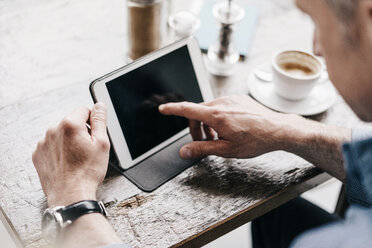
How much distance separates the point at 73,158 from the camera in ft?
2.44

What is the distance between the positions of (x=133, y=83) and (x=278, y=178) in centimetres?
36

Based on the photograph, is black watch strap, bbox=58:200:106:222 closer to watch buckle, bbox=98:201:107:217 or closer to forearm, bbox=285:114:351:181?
watch buckle, bbox=98:201:107:217

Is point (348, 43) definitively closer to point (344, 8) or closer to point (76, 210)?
point (344, 8)

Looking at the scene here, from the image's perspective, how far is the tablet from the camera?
2.68 ft

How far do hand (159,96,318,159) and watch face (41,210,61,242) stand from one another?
0.96 ft

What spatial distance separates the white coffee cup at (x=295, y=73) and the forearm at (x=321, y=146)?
149mm

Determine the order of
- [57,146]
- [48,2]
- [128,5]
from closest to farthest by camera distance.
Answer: [57,146] → [128,5] → [48,2]

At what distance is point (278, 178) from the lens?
864mm

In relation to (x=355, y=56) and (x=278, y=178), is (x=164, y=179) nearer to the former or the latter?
(x=278, y=178)

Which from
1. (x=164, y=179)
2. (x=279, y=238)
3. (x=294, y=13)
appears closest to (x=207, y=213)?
(x=164, y=179)

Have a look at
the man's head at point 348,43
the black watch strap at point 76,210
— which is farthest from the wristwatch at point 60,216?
the man's head at point 348,43

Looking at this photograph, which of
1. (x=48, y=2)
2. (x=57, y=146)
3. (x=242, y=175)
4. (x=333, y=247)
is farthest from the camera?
(x=48, y=2)

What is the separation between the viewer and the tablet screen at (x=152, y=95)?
830mm

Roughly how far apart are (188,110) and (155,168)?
140mm
